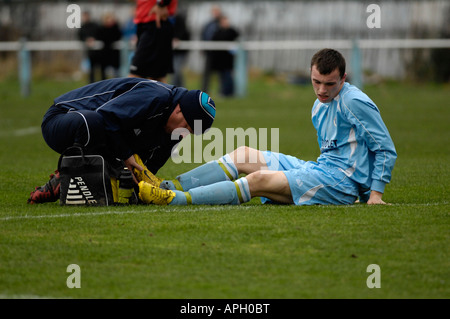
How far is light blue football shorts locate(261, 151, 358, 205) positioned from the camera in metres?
5.54

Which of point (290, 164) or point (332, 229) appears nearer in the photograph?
point (332, 229)

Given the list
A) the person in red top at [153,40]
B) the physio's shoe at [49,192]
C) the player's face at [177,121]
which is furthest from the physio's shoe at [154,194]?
the person in red top at [153,40]

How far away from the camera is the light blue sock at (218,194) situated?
18.4 ft

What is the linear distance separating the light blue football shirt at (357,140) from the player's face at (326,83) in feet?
0.26

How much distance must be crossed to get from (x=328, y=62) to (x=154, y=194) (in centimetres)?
163

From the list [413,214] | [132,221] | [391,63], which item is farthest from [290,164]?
[391,63]

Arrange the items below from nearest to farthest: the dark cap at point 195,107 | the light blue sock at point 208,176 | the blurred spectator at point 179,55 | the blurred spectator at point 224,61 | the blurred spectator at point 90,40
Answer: the dark cap at point 195,107, the light blue sock at point 208,176, the blurred spectator at point 179,55, the blurred spectator at point 224,61, the blurred spectator at point 90,40

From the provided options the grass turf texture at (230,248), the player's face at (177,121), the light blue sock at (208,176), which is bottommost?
the grass turf texture at (230,248)

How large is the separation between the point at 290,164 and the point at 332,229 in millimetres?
1247

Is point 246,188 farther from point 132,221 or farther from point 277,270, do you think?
point 277,270

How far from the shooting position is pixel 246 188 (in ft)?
18.3

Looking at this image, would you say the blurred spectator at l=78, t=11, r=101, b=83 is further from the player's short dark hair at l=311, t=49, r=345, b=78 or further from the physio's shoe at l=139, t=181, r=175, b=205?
the player's short dark hair at l=311, t=49, r=345, b=78

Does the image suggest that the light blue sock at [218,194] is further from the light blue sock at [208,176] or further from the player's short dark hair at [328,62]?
the player's short dark hair at [328,62]

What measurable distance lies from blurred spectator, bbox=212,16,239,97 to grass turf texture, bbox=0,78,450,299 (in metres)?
12.4
